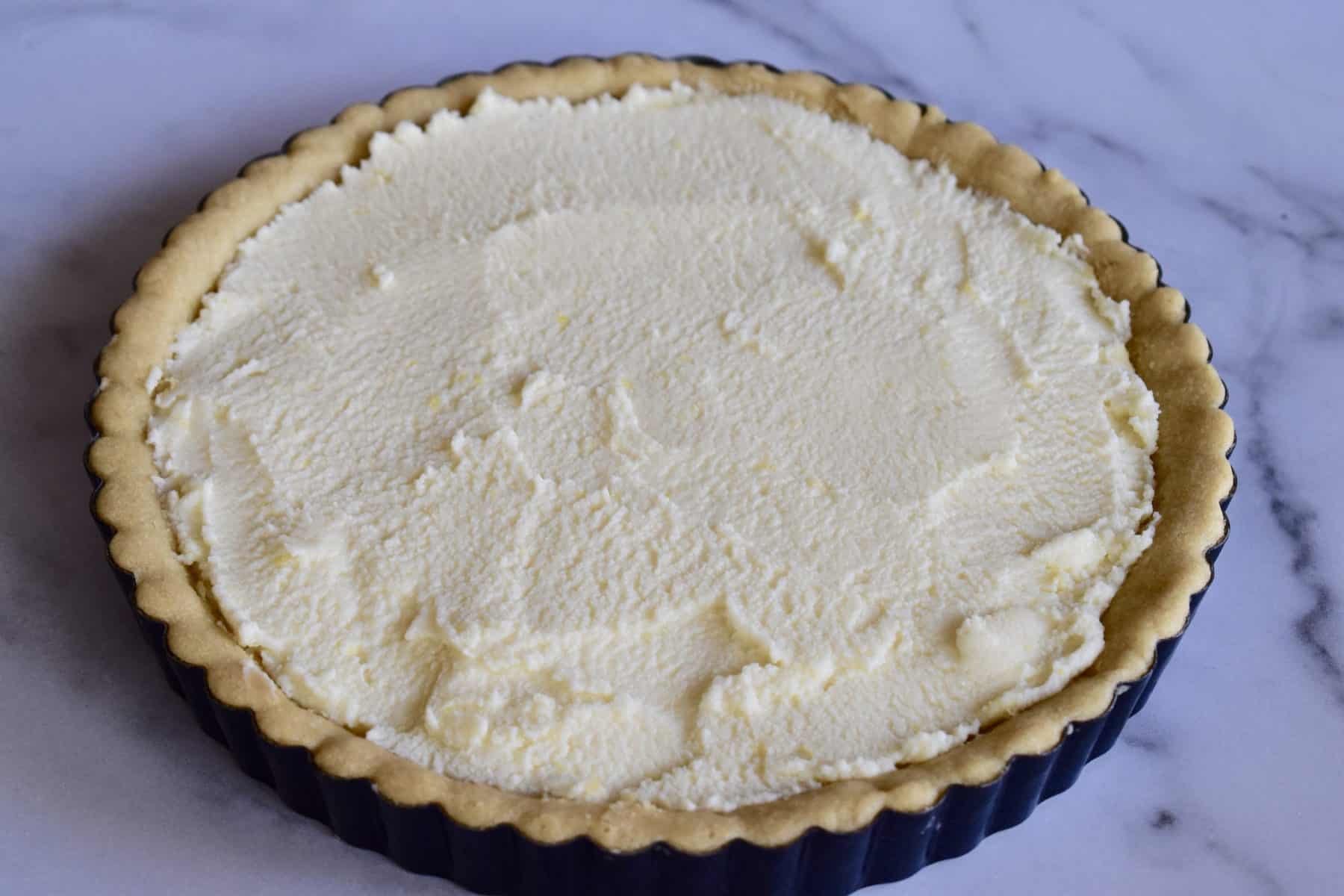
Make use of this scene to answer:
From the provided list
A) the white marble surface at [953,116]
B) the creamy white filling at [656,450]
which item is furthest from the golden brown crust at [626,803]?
the white marble surface at [953,116]

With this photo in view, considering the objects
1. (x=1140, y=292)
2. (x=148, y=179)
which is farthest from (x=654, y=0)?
(x=1140, y=292)

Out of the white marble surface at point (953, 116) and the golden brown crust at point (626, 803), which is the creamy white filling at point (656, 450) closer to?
the golden brown crust at point (626, 803)

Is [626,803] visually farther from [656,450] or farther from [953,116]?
[953,116]

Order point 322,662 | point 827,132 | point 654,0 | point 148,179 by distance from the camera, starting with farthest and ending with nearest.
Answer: point 654,0
point 148,179
point 827,132
point 322,662

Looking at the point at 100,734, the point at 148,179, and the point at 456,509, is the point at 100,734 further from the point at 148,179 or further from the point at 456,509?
the point at 148,179

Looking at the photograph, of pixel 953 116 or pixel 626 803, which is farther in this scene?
pixel 953 116

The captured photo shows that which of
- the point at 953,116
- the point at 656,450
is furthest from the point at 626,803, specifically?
the point at 953,116
